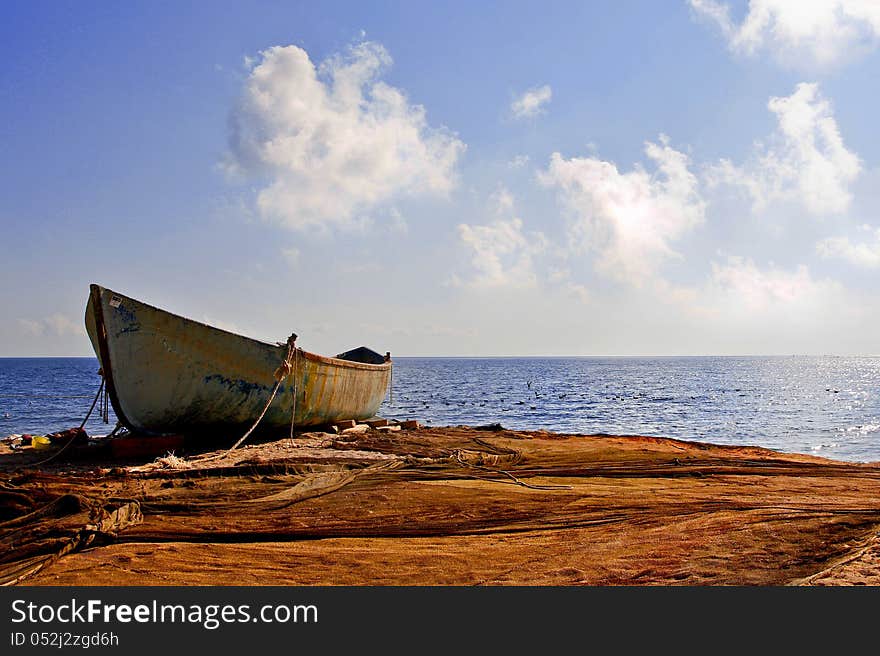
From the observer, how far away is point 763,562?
4340 mm

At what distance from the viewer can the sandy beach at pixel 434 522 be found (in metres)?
4.27

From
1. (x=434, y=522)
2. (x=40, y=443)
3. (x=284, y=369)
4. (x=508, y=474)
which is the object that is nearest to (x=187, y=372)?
(x=284, y=369)

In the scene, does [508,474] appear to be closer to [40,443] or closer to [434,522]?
[434,522]

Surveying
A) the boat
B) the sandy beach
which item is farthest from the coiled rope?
the sandy beach

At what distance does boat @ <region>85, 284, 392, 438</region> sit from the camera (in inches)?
428

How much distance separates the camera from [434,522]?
18.9 ft

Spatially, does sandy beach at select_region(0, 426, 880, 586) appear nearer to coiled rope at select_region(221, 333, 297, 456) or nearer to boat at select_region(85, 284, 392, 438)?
boat at select_region(85, 284, 392, 438)

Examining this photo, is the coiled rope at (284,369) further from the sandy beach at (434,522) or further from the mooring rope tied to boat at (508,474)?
the mooring rope tied to boat at (508,474)

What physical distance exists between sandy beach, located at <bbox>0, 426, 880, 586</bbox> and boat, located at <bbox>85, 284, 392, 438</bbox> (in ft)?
5.50

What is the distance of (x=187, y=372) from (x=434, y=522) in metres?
7.13

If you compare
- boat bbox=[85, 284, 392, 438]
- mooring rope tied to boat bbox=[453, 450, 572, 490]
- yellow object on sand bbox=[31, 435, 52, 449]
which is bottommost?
yellow object on sand bbox=[31, 435, 52, 449]

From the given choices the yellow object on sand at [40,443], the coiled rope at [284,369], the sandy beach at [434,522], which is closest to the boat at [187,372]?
the coiled rope at [284,369]
